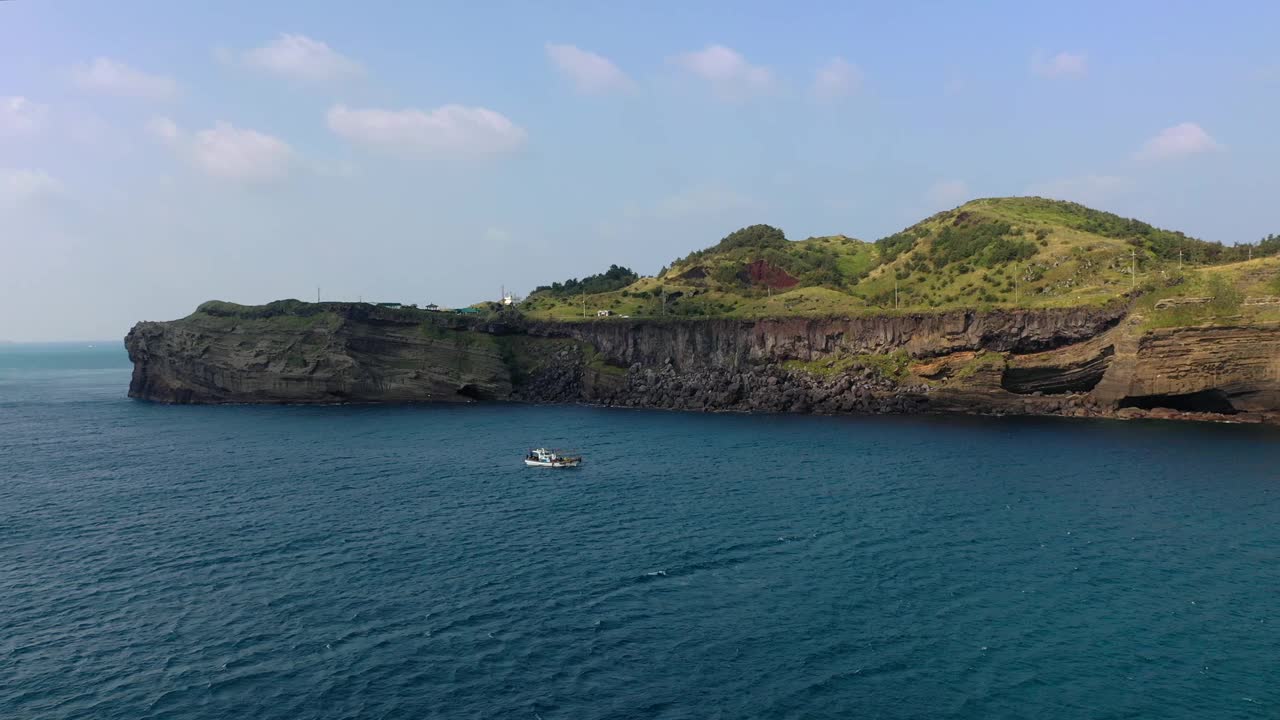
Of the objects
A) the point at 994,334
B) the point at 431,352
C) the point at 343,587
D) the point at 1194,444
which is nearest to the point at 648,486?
the point at 343,587

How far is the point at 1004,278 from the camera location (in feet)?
504

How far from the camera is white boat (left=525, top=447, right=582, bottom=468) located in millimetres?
90250

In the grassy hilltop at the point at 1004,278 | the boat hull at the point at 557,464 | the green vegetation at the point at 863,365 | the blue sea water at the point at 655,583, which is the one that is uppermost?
the grassy hilltop at the point at 1004,278

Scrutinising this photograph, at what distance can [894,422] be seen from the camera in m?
117

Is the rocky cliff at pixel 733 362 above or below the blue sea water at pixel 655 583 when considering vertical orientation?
above

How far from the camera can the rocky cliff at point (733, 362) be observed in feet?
358

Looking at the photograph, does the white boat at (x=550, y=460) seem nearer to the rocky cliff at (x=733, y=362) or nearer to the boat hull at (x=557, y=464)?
the boat hull at (x=557, y=464)

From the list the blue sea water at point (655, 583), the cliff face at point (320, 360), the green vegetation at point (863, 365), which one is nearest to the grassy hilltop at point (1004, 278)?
the green vegetation at point (863, 365)

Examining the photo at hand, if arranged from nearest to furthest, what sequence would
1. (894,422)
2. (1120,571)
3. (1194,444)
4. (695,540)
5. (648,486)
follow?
(1120,571), (695,540), (648,486), (1194,444), (894,422)

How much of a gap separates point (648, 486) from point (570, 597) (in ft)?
101

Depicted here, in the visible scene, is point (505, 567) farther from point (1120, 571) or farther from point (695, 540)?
point (1120, 571)

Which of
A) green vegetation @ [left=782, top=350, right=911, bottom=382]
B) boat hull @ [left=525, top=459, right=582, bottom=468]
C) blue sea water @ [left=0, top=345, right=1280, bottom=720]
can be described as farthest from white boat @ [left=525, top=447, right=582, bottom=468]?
green vegetation @ [left=782, top=350, right=911, bottom=382]

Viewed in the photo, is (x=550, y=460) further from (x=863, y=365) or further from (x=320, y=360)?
(x=320, y=360)

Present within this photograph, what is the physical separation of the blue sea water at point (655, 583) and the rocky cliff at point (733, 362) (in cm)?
1574
